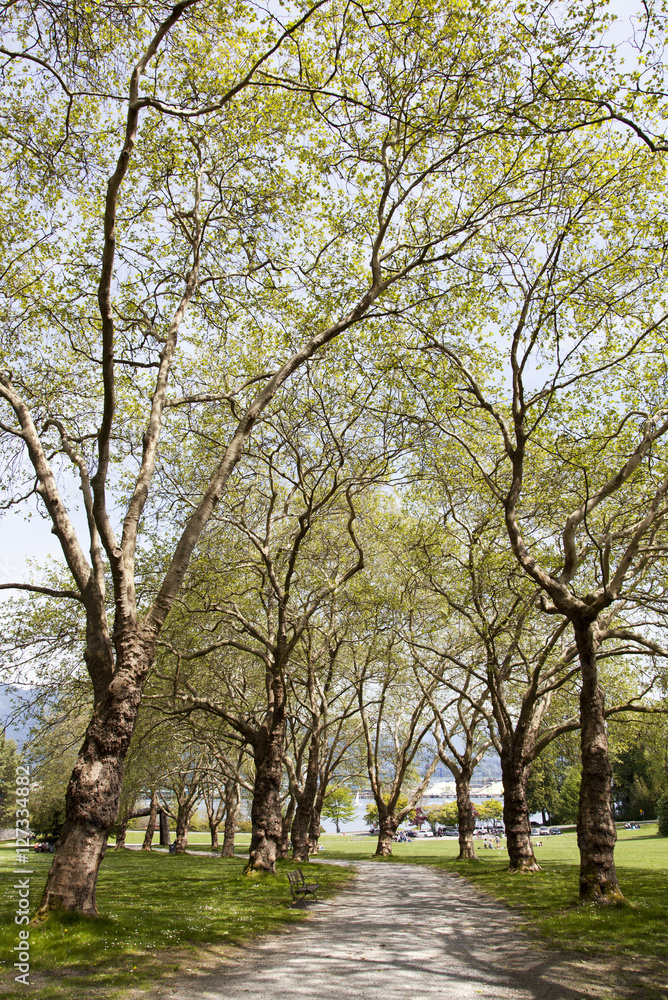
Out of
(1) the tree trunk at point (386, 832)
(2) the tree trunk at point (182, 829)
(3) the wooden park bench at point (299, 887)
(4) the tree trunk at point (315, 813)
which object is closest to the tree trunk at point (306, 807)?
(4) the tree trunk at point (315, 813)

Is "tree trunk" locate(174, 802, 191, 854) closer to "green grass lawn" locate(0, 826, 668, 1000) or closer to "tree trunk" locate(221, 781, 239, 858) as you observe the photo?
"tree trunk" locate(221, 781, 239, 858)

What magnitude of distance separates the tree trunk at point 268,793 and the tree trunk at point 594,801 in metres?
8.21

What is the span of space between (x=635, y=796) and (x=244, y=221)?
6136cm

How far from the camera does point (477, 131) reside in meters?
9.70

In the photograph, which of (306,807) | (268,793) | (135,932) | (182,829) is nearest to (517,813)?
(268,793)

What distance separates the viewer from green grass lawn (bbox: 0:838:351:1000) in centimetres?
611

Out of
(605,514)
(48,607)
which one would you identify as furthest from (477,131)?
(48,607)

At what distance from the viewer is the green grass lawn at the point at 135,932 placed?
20.0ft

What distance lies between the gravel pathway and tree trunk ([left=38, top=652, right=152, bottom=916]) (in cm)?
207

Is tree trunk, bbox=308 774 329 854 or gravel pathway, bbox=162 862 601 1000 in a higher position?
gravel pathway, bbox=162 862 601 1000

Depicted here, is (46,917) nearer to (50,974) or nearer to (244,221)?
(50,974)

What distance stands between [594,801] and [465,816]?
18243mm

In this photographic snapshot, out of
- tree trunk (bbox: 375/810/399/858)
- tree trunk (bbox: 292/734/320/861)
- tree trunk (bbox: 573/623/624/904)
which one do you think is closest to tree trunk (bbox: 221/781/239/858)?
tree trunk (bbox: 375/810/399/858)

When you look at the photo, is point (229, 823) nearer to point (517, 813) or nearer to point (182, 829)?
point (182, 829)
